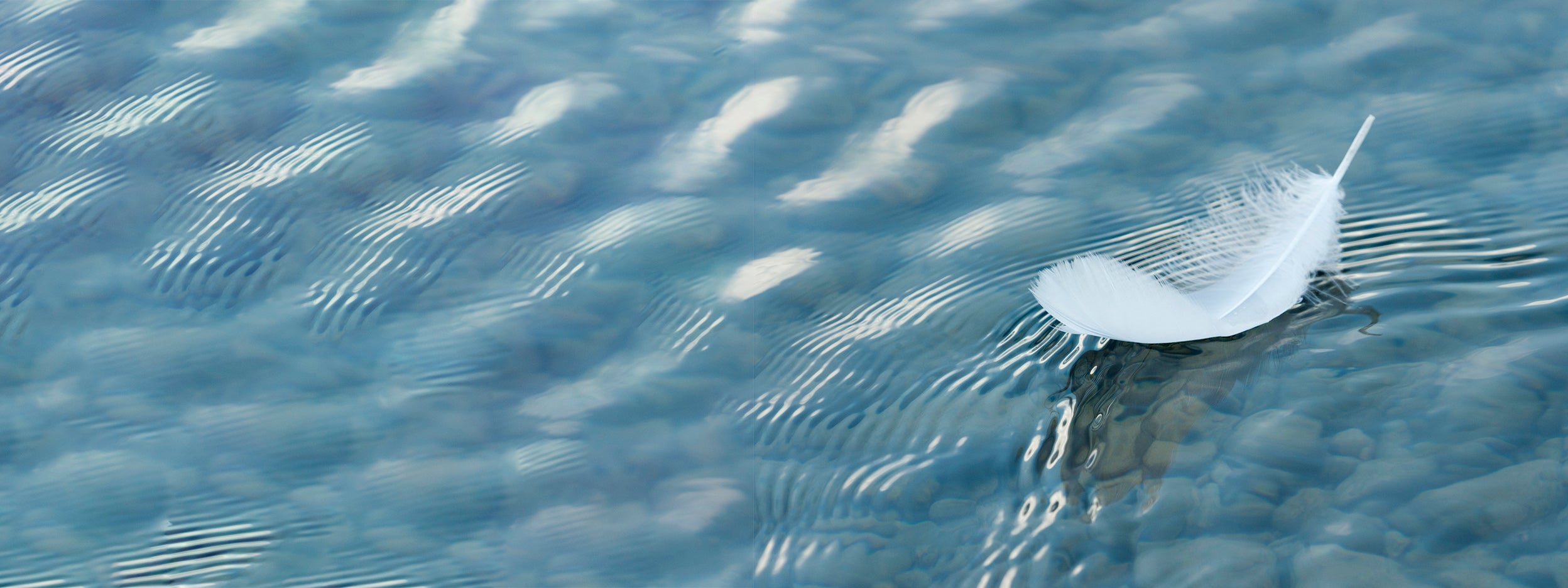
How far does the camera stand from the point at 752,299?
109 centimetres

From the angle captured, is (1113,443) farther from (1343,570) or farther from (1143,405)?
(1343,570)

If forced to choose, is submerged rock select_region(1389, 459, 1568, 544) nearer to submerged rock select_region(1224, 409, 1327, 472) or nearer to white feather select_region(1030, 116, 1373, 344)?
submerged rock select_region(1224, 409, 1327, 472)

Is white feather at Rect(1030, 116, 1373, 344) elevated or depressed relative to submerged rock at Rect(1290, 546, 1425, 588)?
elevated

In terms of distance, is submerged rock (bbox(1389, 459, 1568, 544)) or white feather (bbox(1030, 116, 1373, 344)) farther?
white feather (bbox(1030, 116, 1373, 344))

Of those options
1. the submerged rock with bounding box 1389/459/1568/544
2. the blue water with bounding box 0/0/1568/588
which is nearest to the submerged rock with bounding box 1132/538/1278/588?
the blue water with bounding box 0/0/1568/588

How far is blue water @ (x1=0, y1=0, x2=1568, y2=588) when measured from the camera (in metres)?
0.87

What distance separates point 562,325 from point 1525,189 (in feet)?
3.16

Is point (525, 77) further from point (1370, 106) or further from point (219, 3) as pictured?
point (1370, 106)

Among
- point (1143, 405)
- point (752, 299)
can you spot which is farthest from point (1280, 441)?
point (752, 299)

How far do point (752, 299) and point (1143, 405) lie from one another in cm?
39

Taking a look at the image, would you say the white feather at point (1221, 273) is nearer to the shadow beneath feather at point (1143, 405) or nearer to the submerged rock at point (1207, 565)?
the shadow beneath feather at point (1143, 405)

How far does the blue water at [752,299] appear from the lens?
87 centimetres

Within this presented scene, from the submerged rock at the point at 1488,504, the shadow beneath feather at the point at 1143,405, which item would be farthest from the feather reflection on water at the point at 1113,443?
the submerged rock at the point at 1488,504

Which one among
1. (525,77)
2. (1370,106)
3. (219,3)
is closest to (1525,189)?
(1370,106)
